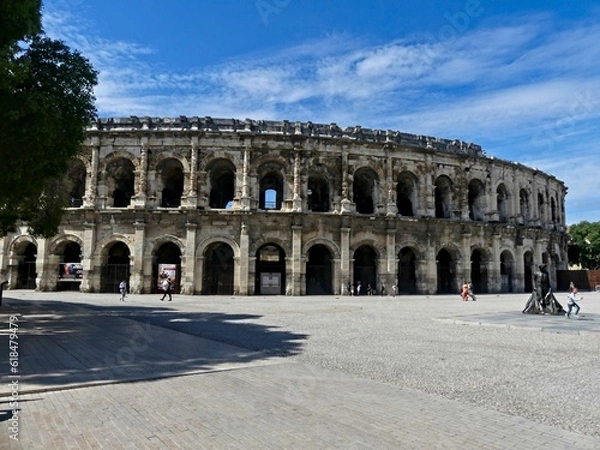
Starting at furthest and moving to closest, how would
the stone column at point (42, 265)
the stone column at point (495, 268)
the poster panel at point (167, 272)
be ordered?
1. the stone column at point (495, 268)
2. the stone column at point (42, 265)
3. the poster panel at point (167, 272)

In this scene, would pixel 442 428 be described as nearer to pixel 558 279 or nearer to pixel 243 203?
pixel 243 203

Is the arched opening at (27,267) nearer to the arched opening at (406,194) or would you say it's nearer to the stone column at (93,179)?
the stone column at (93,179)

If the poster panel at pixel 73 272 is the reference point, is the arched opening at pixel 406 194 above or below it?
above

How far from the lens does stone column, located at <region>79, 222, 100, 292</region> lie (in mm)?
25234

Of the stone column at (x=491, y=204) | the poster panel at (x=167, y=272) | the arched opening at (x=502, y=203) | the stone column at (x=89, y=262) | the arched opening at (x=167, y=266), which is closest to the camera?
the poster panel at (x=167, y=272)

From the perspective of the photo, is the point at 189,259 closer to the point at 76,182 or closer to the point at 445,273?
the point at 76,182

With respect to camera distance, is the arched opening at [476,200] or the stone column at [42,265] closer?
the stone column at [42,265]

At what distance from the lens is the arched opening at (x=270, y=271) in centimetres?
2623

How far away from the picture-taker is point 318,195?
30.2 metres

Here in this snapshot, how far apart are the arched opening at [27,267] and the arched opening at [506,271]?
33.4 m

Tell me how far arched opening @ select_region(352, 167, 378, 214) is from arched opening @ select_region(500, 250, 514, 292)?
11.5 metres

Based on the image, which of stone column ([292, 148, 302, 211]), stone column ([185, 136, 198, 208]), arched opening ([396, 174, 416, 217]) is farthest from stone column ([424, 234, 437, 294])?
stone column ([185, 136, 198, 208])

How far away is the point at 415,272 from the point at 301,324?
694 inches

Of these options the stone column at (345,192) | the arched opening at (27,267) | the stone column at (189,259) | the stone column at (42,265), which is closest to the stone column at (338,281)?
the stone column at (345,192)
